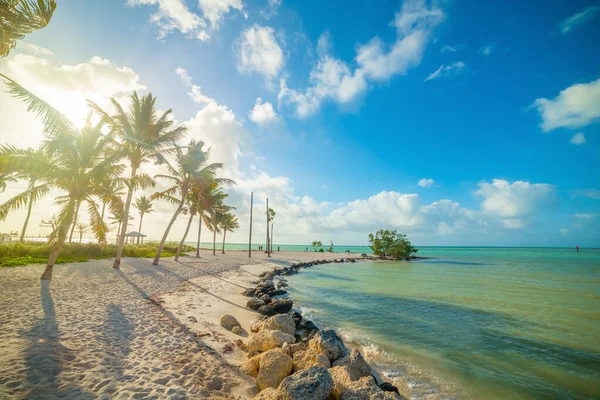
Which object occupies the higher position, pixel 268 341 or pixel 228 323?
pixel 268 341

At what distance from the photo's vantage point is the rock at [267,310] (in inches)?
414

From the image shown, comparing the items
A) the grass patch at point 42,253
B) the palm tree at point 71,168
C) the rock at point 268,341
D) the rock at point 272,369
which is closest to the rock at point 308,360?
the rock at point 272,369

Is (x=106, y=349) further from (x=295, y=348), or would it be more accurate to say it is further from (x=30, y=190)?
(x=30, y=190)

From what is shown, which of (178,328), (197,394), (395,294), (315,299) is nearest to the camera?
(197,394)

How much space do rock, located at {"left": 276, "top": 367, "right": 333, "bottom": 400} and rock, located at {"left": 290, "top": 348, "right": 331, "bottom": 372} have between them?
3.83ft

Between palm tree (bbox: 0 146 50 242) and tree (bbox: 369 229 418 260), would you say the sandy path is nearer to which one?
palm tree (bbox: 0 146 50 242)

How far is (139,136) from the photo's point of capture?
17594 millimetres

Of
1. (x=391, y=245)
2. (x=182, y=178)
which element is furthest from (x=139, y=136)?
(x=391, y=245)

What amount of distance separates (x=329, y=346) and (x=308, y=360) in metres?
0.81

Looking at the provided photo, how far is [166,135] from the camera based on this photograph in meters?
18.6

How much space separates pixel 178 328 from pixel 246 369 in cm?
301

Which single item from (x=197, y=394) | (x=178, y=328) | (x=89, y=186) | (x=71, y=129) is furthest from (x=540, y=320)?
(x=89, y=186)

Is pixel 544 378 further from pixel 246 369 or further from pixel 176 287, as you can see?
pixel 176 287

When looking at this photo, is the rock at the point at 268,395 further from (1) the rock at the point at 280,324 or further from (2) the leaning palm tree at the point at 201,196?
(2) the leaning palm tree at the point at 201,196
